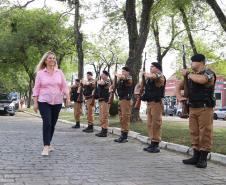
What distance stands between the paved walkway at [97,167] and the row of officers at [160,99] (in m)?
0.44

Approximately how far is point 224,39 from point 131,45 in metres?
19.4

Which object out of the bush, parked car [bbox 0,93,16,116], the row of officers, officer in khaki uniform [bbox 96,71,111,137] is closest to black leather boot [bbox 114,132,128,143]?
the row of officers

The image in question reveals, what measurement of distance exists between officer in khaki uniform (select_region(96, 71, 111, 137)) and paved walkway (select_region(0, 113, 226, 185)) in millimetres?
2177

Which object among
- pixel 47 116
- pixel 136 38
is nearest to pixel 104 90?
pixel 47 116

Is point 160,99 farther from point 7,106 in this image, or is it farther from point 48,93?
point 7,106

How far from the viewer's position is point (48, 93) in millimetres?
9117

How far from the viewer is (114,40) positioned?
35.2 m

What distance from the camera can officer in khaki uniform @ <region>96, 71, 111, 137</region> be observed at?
13.2 m

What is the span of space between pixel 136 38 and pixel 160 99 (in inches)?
317

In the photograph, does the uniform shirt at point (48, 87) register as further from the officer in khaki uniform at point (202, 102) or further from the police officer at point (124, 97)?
the police officer at point (124, 97)

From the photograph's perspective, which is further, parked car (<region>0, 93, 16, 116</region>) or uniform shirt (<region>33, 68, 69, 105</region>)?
parked car (<region>0, 93, 16, 116</region>)

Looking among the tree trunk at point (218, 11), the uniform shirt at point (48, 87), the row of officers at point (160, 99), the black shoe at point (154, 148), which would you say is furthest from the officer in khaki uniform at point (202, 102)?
the tree trunk at point (218, 11)

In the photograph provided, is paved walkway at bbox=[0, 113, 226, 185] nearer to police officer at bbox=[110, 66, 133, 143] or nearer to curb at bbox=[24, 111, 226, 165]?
curb at bbox=[24, 111, 226, 165]

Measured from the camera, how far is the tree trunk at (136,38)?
17.2 metres
